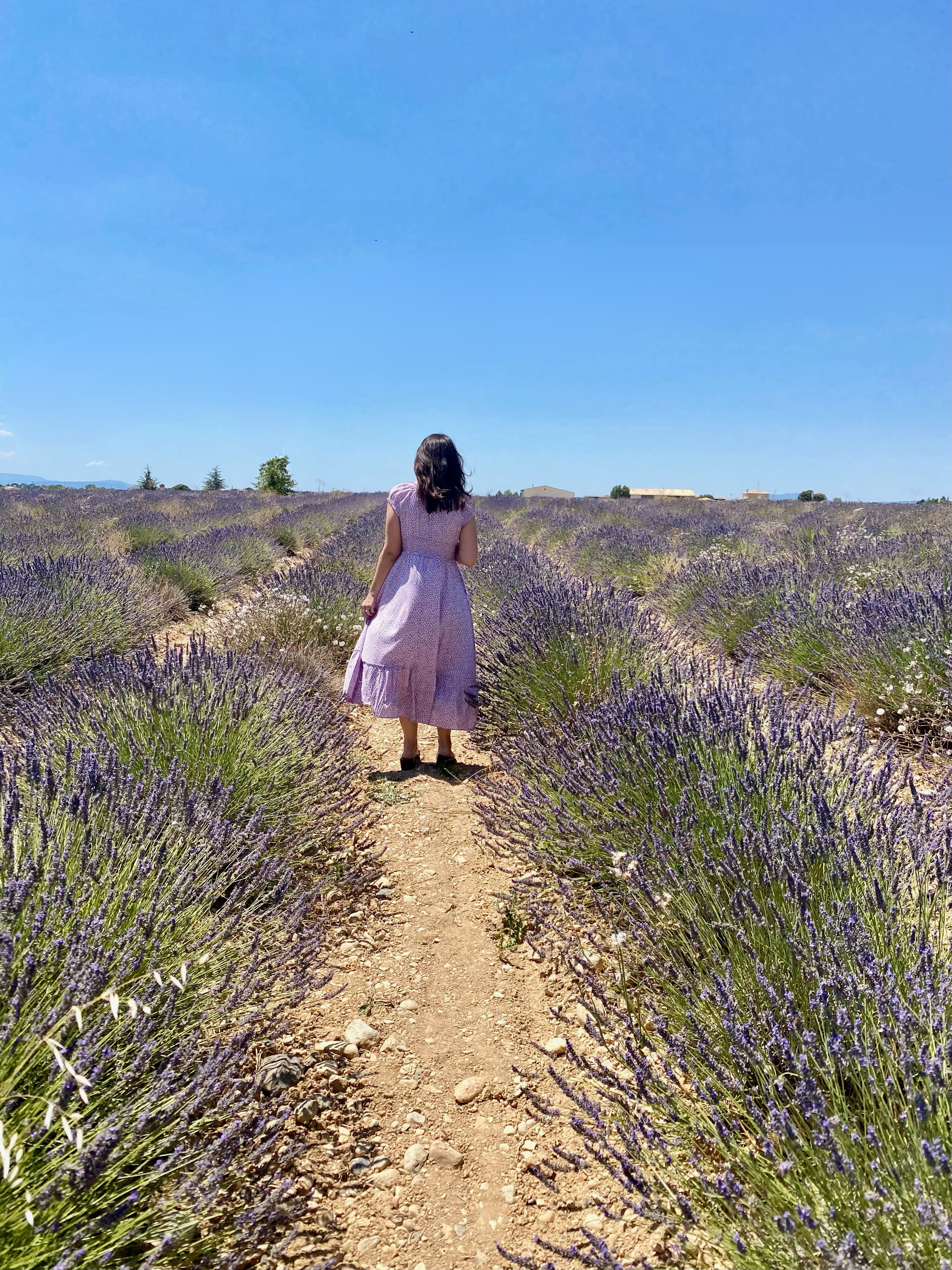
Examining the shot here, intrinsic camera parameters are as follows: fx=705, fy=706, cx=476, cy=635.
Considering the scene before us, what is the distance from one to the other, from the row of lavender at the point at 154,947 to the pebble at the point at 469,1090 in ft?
1.41

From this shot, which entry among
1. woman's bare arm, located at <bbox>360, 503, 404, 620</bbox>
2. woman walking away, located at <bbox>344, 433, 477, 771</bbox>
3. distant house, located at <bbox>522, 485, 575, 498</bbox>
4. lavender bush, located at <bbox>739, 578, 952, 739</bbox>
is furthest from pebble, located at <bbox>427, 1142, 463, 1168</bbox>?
distant house, located at <bbox>522, 485, 575, 498</bbox>

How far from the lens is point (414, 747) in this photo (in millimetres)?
3711

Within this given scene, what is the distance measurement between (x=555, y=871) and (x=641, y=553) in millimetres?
6894

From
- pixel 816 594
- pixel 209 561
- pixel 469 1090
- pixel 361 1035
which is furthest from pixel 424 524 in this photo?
pixel 209 561

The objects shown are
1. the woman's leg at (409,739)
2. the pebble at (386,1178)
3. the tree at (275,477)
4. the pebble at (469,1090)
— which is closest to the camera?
the pebble at (386,1178)

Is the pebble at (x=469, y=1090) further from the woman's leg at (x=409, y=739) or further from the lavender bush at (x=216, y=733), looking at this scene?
the woman's leg at (x=409, y=739)

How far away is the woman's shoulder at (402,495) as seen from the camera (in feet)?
11.5

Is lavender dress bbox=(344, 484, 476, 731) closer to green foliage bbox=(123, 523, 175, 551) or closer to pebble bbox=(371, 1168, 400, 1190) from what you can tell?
pebble bbox=(371, 1168, 400, 1190)

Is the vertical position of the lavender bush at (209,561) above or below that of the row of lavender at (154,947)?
above

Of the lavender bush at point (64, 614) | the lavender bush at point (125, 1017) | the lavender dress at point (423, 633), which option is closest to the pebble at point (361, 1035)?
the lavender bush at point (125, 1017)

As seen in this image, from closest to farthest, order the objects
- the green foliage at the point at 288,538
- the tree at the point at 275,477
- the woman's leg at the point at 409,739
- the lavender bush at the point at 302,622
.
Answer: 1. the woman's leg at the point at 409,739
2. the lavender bush at the point at 302,622
3. the green foliage at the point at 288,538
4. the tree at the point at 275,477

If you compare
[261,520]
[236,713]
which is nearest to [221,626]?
[236,713]

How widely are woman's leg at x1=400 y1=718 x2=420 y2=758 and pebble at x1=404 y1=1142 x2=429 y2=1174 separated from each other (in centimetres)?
215

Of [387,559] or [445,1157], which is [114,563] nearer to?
[387,559]
